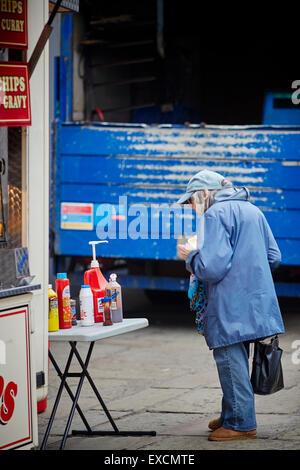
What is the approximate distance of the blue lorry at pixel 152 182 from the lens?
8953 millimetres

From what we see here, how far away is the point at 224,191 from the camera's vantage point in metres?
5.29

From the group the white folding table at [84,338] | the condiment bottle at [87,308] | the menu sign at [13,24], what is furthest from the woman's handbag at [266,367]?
the menu sign at [13,24]

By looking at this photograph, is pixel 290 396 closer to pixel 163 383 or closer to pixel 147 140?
pixel 163 383

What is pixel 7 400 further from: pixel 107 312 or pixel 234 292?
pixel 234 292

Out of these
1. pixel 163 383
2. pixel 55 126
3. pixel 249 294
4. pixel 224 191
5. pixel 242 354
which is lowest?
pixel 163 383

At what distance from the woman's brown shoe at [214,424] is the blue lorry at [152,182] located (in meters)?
3.58

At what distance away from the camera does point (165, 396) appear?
668 cm

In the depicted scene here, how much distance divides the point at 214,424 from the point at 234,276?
3.37 feet

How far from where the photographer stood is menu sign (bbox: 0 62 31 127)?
5.45m

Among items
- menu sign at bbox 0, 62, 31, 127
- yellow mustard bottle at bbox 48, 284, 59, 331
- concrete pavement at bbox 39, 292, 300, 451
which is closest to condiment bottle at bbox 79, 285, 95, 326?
yellow mustard bottle at bbox 48, 284, 59, 331

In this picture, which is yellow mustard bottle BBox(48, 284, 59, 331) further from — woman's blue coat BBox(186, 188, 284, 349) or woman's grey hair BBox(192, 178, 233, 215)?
woman's grey hair BBox(192, 178, 233, 215)

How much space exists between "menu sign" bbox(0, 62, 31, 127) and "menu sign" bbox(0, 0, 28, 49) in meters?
0.17

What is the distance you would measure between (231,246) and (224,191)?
0.35 meters

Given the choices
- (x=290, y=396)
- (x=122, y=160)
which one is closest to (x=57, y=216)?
(x=122, y=160)
